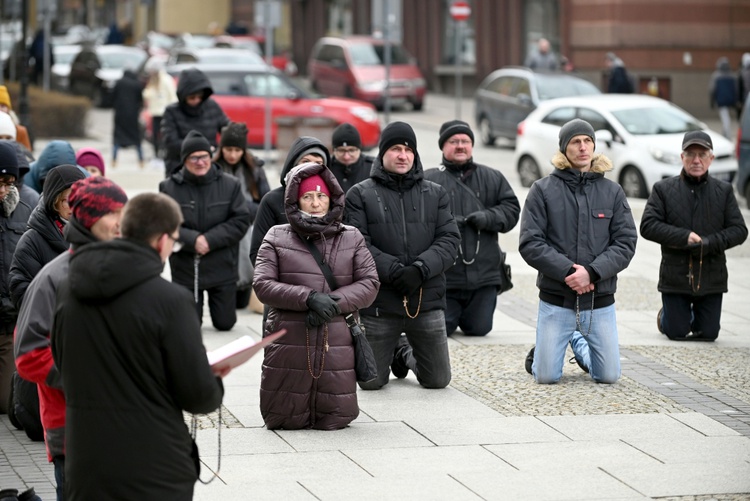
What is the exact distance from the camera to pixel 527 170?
75.6 ft

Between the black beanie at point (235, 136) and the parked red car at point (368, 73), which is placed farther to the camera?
the parked red car at point (368, 73)

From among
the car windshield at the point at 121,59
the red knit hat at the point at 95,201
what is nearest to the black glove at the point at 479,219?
the red knit hat at the point at 95,201

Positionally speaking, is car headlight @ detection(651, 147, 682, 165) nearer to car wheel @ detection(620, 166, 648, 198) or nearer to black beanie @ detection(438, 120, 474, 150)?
car wheel @ detection(620, 166, 648, 198)

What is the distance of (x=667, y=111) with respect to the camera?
74.6 ft

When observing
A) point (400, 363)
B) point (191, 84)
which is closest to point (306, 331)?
point (400, 363)

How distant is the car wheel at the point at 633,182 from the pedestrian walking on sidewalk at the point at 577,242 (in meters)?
11.8

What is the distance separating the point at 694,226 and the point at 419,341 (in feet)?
9.97

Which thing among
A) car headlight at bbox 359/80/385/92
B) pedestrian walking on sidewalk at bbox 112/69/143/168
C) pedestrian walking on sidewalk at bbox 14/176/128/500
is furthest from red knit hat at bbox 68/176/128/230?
car headlight at bbox 359/80/385/92

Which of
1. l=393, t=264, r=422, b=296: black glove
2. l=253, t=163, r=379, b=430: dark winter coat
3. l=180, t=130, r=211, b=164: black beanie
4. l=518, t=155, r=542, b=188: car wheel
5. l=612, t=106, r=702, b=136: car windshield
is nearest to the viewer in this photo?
l=253, t=163, r=379, b=430: dark winter coat

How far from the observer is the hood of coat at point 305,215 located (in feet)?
26.8

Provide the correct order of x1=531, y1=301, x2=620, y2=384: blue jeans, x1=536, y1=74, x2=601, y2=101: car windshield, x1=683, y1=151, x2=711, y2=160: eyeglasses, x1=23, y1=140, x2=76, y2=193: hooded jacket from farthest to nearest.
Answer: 1. x1=536, y1=74, x2=601, y2=101: car windshield
2. x1=683, y1=151, x2=711, y2=160: eyeglasses
3. x1=23, y1=140, x2=76, y2=193: hooded jacket
4. x1=531, y1=301, x2=620, y2=384: blue jeans

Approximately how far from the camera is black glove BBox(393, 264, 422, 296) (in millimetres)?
9039

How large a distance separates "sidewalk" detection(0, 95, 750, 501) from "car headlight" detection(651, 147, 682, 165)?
33.4 feet

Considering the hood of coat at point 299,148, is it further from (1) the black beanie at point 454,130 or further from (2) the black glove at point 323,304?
(1) the black beanie at point 454,130
